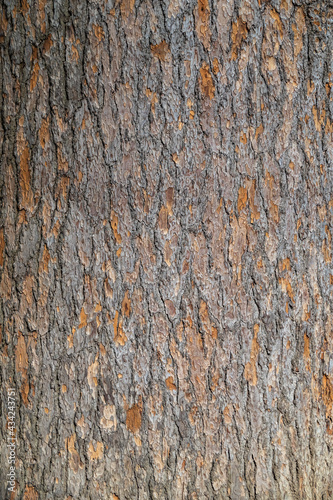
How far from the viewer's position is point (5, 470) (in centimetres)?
154

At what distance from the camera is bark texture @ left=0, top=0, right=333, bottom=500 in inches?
56.7

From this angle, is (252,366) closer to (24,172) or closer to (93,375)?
(93,375)

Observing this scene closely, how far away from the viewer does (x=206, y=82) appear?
1.44 metres

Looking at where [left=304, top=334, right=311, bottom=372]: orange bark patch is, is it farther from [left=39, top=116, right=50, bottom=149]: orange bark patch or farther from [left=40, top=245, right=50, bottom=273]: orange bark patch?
[left=39, top=116, right=50, bottom=149]: orange bark patch

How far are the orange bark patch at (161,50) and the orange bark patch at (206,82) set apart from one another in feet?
0.42

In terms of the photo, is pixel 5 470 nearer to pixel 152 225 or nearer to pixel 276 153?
pixel 152 225

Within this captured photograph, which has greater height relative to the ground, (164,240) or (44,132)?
(44,132)

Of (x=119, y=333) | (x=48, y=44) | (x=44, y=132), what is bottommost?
(x=119, y=333)

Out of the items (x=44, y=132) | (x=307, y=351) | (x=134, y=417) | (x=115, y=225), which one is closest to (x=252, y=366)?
(x=307, y=351)

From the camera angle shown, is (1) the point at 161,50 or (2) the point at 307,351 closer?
(1) the point at 161,50

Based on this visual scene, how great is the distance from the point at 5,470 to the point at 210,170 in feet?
4.11

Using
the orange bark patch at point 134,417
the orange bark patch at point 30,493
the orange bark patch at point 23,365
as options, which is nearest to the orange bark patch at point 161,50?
the orange bark patch at point 23,365

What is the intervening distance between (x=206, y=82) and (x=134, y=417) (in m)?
1.13

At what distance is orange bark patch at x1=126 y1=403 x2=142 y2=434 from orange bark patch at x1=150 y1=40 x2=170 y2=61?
1.14m
